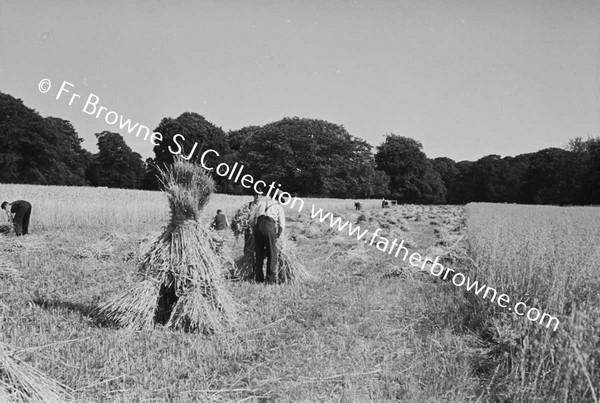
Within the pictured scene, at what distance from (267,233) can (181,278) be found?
3011mm

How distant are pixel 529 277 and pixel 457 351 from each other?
1.36m

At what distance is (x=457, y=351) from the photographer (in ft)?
16.4

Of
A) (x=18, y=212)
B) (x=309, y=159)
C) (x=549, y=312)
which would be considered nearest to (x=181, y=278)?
(x=549, y=312)

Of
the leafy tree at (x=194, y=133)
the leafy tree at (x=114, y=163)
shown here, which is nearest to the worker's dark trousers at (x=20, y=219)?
the leafy tree at (x=194, y=133)

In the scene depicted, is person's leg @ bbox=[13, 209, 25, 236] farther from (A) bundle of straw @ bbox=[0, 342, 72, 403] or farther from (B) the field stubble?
(A) bundle of straw @ bbox=[0, 342, 72, 403]

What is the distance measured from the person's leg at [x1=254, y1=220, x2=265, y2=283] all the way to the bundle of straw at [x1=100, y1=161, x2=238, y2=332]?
247 cm

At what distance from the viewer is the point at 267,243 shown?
9008 millimetres

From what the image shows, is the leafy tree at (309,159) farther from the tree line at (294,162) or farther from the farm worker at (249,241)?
the farm worker at (249,241)

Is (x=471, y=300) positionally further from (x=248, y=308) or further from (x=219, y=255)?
(x=219, y=255)

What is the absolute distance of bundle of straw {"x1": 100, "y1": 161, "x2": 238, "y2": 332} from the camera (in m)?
5.88

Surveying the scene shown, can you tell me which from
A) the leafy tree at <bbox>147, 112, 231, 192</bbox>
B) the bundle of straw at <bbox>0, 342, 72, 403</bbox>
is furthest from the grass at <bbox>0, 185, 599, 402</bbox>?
the leafy tree at <bbox>147, 112, 231, 192</bbox>

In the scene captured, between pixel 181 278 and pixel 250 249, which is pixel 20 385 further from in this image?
pixel 250 249

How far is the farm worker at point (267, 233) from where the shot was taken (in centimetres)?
894

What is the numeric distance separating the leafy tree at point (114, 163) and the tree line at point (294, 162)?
174mm
